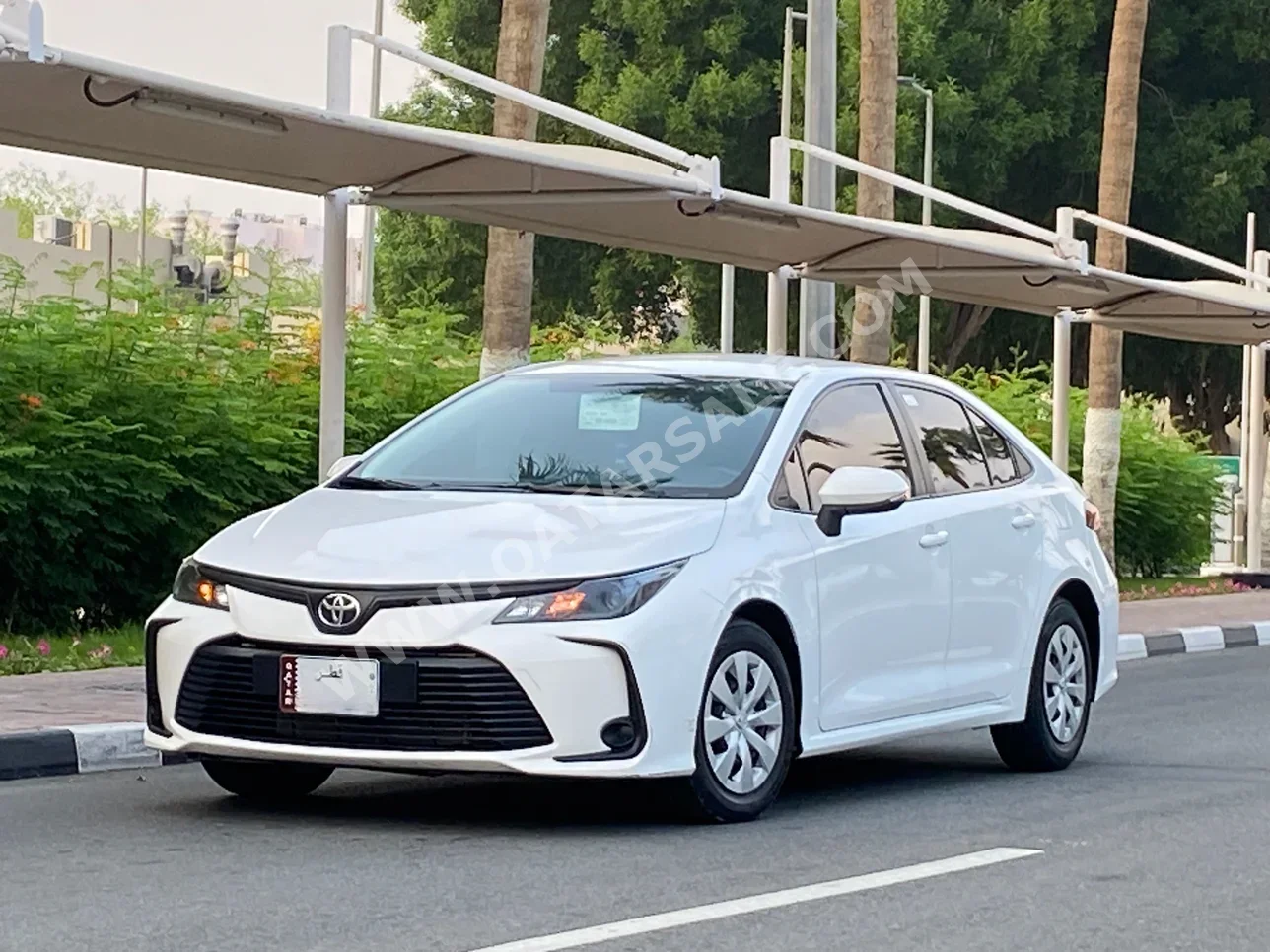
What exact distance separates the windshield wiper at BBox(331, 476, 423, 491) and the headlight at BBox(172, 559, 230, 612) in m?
0.90

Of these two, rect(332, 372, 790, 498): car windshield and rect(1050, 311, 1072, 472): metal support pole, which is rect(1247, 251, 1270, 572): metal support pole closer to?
rect(1050, 311, 1072, 472): metal support pole

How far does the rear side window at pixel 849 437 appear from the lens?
30.0 ft

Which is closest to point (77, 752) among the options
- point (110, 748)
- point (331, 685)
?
point (110, 748)

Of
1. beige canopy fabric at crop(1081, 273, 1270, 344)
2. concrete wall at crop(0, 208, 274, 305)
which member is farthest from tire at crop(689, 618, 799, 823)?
beige canopy fabric at crop(1081, 273, 1270, 344)

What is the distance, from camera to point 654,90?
136ft

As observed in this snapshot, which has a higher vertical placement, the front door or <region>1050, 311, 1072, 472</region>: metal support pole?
<region>1050, 311, 1072, 472</region>: metal support pole

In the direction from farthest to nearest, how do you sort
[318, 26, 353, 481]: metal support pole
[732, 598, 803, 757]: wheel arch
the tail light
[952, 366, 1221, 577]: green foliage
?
[952, 366, 1221, 577]: green foliage → [318, 26, 353, 481]: metal support pole → the tail light → [732, 598, 803, 757]: wheel arch

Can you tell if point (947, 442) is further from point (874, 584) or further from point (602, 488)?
point (602, 488)

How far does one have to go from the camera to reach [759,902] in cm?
684

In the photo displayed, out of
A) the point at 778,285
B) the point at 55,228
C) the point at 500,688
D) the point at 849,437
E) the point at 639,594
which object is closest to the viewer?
the point at 500,688

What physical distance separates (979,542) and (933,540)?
1.39ft

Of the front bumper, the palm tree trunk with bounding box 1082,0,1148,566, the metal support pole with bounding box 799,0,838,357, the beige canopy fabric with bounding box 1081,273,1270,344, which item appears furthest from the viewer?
the palm tree trunk with bounding box 1082,0,1148,566

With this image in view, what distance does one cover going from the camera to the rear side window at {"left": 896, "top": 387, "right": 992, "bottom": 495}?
995cm

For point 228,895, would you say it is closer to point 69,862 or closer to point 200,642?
point 69,862
